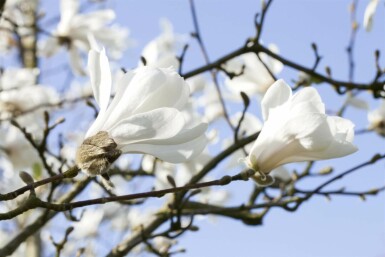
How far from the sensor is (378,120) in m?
2.65

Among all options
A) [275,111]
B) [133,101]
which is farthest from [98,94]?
[275,111]

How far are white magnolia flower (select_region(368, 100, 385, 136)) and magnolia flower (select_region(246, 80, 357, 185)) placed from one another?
155 centimetres

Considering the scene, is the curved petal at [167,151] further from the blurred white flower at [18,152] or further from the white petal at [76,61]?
the white petal at [76,61]

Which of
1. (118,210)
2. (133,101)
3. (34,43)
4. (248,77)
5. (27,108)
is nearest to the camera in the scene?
(133,101)

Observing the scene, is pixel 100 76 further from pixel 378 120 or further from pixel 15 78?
pixel 15 78

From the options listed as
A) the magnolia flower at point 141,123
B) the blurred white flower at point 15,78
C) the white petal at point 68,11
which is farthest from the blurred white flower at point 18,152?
the magnolia flower at point 141,123

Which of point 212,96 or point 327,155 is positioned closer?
point 327,155

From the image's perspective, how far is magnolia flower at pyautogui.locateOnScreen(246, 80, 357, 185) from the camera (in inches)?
42.4

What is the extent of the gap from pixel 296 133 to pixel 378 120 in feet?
5.45

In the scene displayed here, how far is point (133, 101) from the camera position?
104cm

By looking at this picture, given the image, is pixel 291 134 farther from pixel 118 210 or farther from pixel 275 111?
pixel 118 210

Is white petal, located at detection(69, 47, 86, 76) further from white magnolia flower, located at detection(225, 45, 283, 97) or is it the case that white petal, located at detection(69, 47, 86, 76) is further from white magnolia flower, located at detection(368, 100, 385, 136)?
white magnolia flower, located at detection(368, 100, 385, 136)

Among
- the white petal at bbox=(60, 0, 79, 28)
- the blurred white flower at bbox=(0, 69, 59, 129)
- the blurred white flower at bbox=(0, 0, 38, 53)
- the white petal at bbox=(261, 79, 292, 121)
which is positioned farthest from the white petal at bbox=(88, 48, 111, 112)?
the blurred white flower at bbox=(0, 0, 38, 53)

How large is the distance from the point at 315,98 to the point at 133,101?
0.32 m
